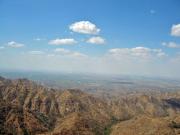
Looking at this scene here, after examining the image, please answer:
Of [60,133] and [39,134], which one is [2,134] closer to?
→ [39,134]

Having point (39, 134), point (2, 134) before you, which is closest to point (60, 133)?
point (39, 134)
